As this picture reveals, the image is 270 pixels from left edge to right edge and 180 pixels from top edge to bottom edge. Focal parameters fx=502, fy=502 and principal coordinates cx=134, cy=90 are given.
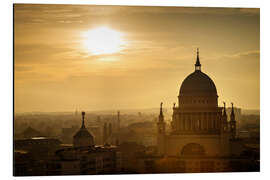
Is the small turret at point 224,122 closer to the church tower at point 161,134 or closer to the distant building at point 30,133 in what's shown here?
the church tower at point 161,134

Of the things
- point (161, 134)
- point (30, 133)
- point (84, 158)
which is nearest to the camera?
point (30, 133)

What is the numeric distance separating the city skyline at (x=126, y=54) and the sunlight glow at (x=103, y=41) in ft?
0.04

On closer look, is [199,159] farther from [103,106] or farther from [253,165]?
[103,106]

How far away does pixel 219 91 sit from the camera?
7.08 meters

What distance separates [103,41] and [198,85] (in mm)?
1468

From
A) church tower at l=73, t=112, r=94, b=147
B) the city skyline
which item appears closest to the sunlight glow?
the city skyline

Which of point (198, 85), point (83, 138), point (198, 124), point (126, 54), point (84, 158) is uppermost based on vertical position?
point (126, 54)

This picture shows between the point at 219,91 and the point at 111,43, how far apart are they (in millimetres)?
1662

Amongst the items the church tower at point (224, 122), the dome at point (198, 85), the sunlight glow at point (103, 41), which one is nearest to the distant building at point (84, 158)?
the sunlight glow at point (103, 41)

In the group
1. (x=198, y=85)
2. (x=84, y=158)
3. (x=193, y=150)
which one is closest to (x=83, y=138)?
(x=84, y=158)

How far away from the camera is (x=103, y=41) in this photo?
6930mm

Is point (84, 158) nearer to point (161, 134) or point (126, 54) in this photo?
point (161, 134)

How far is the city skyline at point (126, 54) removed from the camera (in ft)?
22.2
